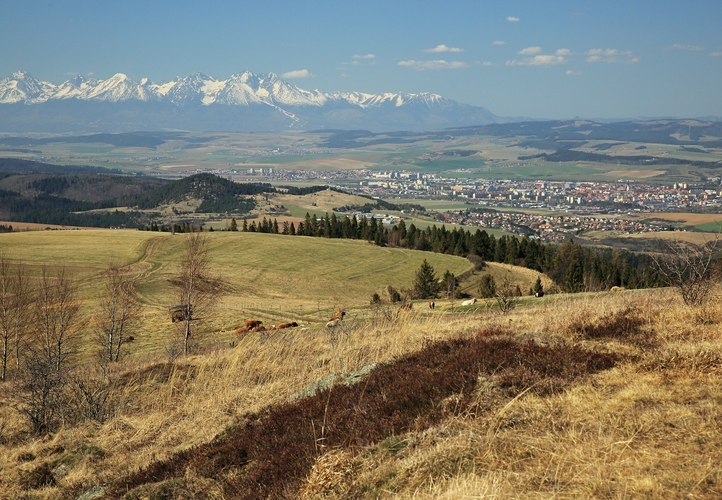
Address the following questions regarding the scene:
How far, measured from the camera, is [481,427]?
21.8ft

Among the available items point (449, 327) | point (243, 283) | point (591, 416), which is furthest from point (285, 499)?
point (243, 283)

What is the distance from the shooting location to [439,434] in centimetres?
656

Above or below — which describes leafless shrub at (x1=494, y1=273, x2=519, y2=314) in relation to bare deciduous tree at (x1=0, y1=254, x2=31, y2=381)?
above

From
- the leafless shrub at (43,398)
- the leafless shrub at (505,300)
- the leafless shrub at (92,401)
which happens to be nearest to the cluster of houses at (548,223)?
the leafless shrub at (505,300)

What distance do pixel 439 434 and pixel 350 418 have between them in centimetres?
150

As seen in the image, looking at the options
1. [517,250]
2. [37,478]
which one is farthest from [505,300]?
[517,250]

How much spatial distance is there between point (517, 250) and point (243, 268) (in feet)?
154

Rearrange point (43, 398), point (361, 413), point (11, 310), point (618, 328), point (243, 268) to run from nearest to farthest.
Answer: point (361, 413), point (618, 328), point (43, 398), point (11, 310), point (243, 268)

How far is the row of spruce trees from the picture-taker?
248 ft

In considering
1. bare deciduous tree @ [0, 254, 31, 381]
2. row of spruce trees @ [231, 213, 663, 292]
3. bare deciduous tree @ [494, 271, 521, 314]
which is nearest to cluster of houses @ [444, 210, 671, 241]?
row of spruce trees @ [231, 213, 663, 292]

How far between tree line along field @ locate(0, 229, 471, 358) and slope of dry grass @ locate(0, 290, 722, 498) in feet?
93.6

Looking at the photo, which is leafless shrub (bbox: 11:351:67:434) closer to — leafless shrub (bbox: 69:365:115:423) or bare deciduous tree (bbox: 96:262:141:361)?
leafless shrub (bbox: 69:365:115:423)

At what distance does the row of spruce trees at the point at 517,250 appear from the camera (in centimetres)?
7568

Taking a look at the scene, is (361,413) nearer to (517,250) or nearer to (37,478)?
(37,478)
